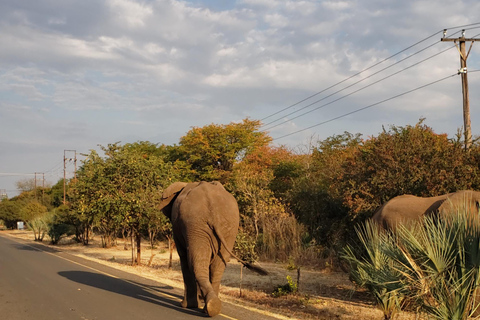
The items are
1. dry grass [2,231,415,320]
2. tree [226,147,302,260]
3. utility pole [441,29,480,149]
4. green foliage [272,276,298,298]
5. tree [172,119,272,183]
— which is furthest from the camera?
tree [172,119,272,183]

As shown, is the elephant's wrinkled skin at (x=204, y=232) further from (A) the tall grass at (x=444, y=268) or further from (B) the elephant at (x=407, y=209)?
(A) the tall grass at (x=444, y=268)

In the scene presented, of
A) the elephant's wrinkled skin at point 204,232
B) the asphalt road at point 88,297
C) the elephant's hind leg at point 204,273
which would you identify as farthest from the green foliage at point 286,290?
the elephant's hind leg at point 204,273

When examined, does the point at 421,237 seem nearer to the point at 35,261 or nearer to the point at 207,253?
the point at 207,253

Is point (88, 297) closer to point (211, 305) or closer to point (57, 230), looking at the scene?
point (211, 305)

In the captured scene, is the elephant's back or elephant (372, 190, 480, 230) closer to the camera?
elephant (372, 190, 480, 230)

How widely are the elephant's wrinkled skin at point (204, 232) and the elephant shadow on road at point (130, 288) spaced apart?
32.6 inches

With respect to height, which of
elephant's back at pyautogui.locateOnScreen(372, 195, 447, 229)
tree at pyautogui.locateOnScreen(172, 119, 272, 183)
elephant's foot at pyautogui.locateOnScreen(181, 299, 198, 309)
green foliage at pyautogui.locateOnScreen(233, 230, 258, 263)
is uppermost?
tree at pyautogui.locateOnScreen(172, 119, 272, 183)

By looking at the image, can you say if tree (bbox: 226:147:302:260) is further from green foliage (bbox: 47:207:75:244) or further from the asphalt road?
green foliage (bbox: 47:207:75:244)

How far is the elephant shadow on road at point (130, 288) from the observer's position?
11.2 metres

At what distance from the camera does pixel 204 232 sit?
9.81 metres

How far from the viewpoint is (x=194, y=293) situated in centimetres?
1049

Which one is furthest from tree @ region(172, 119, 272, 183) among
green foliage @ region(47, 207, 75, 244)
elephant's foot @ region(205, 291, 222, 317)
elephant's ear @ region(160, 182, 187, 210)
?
elephant's foot @ region(205, 291, 222, 317)

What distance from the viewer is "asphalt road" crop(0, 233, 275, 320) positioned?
973cm

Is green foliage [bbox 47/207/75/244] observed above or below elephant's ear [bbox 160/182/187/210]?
below
